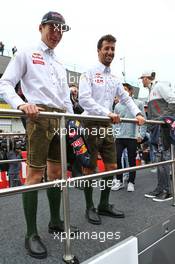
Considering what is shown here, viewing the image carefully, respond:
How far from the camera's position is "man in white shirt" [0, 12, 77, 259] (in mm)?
1565

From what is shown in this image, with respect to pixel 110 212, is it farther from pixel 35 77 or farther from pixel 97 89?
pixel 35 77

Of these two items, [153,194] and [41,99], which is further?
[153,194]

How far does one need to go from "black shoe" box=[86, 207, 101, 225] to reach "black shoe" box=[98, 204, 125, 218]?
0.14 m

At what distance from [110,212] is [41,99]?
1068 mm

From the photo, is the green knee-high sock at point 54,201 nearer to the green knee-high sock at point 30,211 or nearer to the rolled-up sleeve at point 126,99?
the green knee-high sock at point 30,211

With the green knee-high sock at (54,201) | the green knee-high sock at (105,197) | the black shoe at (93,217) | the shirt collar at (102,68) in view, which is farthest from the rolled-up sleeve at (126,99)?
the green knee-high sock at (54,201)

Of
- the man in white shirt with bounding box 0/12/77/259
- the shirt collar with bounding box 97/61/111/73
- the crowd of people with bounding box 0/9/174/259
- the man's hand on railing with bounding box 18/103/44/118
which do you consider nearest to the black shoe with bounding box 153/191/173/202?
the crowd of people with bounding box 0/9/174/259

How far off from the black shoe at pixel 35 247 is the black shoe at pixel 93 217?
561mm

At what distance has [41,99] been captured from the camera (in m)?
1.69

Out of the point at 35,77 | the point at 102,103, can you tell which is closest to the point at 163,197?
the point at 102,103

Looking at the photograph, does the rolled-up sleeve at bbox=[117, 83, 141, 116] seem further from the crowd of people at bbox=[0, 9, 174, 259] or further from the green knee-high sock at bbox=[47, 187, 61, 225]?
the green knee-high sock at bbox=[47, 187, 61, 225]

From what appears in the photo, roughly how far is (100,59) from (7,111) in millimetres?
1241

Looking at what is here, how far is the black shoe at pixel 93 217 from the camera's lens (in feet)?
6.56

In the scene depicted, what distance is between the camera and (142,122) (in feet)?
7.30
